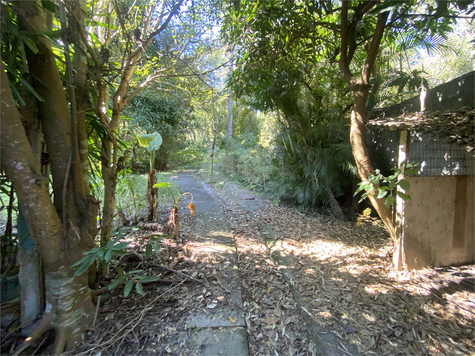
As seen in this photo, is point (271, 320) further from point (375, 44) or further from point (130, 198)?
point (130, 198)

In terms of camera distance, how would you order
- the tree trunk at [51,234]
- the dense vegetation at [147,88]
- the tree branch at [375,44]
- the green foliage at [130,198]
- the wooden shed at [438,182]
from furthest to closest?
the green foliage at [130,198] → the tree branch at [375,44] → the wooden shed at [438,182] → the dense vegetation at [147,88] → the tree trunk at [51,234]

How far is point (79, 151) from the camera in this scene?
187 cm

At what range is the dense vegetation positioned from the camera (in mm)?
1574

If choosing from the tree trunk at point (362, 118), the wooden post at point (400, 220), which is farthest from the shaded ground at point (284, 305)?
the tree trunk at point (362, 118)

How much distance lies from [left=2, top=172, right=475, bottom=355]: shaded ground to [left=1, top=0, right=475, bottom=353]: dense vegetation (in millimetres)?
501

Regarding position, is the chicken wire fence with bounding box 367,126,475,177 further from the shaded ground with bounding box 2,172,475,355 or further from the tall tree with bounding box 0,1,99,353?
the tall tree with bounding box 0,1,99,353

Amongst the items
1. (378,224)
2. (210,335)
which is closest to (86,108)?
(210,335)

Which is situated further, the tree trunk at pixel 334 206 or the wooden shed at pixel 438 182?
the tree trunk at pixel 334 206

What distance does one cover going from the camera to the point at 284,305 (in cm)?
223

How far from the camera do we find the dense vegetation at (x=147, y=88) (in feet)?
5.16

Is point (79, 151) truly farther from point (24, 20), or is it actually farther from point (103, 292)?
point (103, 292)

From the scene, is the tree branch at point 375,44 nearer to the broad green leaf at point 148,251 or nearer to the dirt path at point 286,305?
the dirt path at point 286,305

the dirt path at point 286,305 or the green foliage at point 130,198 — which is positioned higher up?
the green foliage at point 130,198

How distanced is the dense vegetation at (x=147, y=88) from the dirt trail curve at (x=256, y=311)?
1035mm
